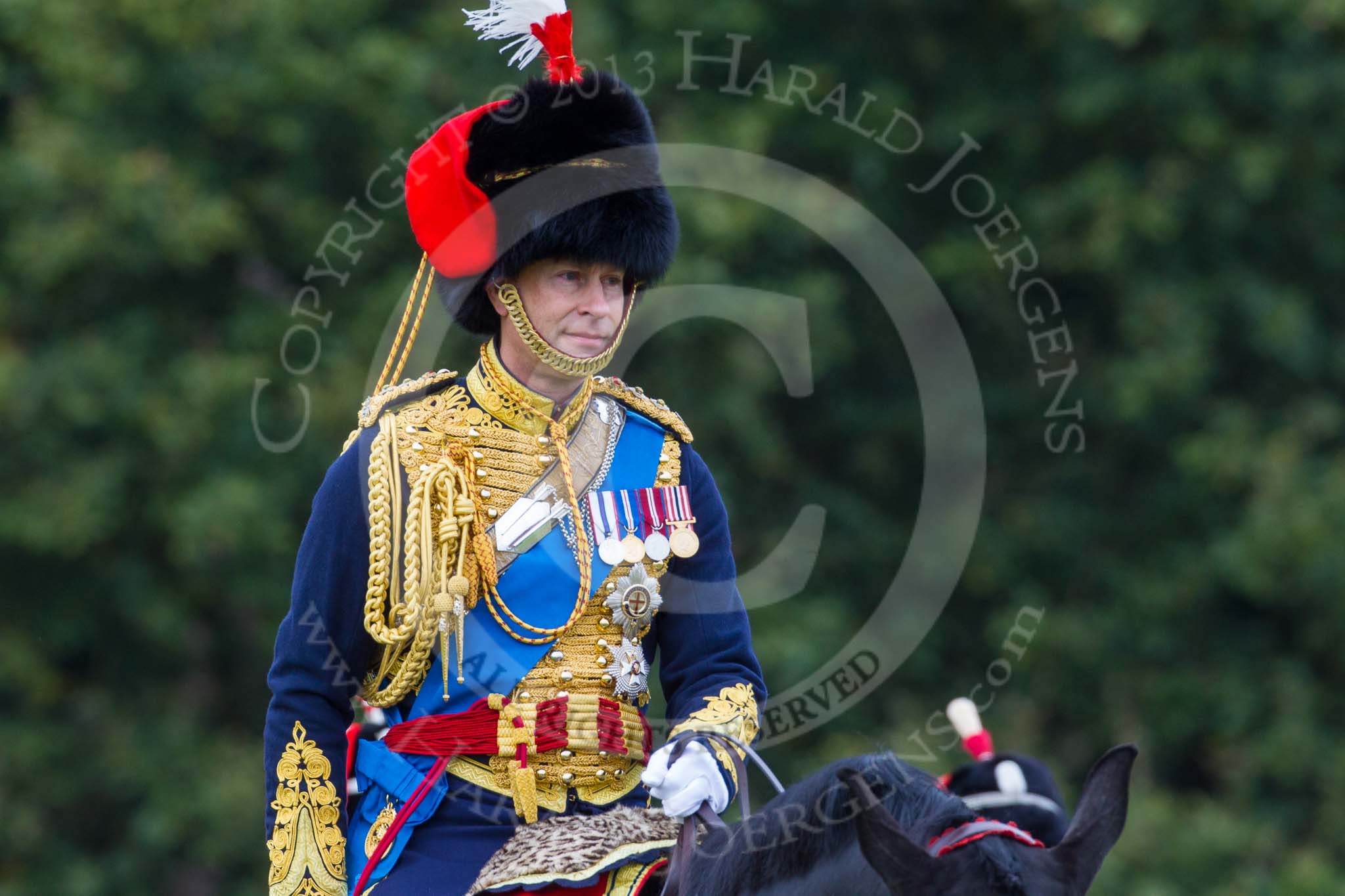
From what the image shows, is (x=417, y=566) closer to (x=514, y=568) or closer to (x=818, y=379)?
(x=514, y=568)

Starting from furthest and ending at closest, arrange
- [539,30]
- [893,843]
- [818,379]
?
[818,379] < [539,30] < [893,843]

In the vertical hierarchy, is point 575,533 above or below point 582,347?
below

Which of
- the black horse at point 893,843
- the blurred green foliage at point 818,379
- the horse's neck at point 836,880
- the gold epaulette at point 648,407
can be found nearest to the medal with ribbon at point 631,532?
the gold epaulette at point 648,407

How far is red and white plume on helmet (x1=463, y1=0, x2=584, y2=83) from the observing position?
303 centimetres

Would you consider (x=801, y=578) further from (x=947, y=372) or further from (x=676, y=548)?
(x=676, y=548)

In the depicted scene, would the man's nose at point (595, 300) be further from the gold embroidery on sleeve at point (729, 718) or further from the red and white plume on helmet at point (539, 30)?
the gold embroidery on sleeve at point (729, 718)

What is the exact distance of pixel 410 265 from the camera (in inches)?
313

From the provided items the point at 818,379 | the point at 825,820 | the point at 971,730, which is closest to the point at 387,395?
the point at 825,820

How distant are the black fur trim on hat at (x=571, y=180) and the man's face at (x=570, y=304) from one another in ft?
0.08

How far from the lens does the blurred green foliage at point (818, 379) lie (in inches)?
301

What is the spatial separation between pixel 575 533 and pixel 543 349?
A: 1.06 feet

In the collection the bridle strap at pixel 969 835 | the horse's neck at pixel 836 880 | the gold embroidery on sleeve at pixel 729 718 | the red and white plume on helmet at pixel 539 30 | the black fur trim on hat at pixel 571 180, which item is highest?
the red and white plume on helmet at pixel 539 30

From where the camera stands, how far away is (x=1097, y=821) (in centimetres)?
224

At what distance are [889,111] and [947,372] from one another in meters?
1.57
